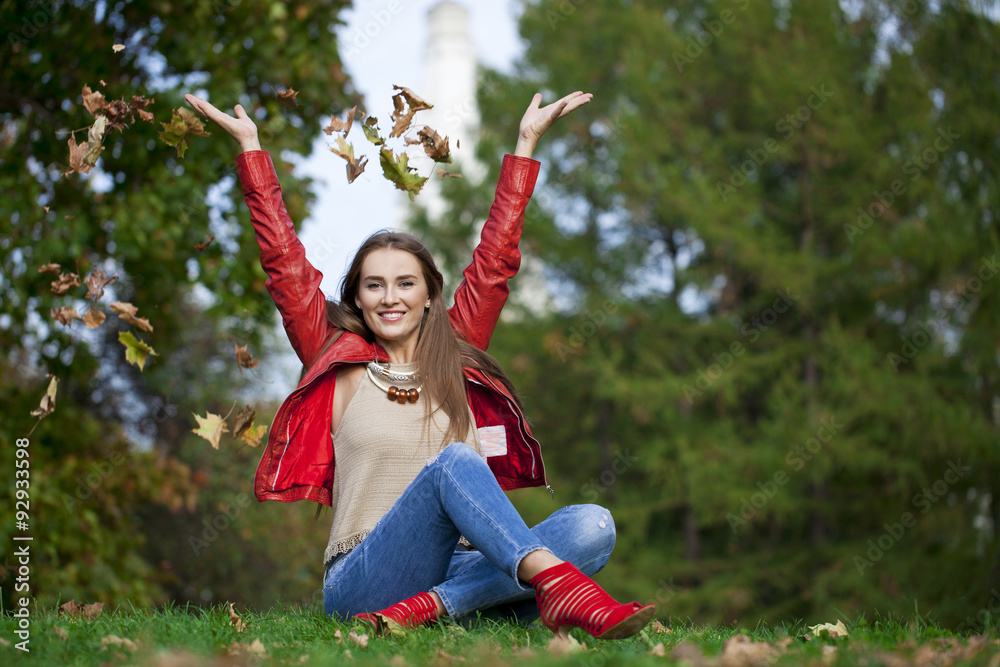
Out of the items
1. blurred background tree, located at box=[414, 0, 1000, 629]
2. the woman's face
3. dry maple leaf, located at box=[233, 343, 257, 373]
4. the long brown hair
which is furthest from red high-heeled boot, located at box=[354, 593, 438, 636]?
blurred background tree, located at box=[414, 0, 1000, 629]

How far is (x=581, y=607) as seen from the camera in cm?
224

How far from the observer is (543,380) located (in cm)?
1395

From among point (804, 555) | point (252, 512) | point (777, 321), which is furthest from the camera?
point (777, 321)

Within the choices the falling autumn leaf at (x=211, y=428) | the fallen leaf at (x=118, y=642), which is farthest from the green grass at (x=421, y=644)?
the falling autumn leaf at (x=211, y=428)

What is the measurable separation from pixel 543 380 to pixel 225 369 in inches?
219

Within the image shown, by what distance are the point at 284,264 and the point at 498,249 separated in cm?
74

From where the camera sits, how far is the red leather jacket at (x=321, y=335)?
9.41 ft

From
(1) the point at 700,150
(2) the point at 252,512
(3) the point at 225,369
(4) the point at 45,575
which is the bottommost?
(2) the point at 252,512

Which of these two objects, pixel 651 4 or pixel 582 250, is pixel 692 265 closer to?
pixel 582 250

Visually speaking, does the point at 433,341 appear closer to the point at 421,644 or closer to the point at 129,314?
the point at 421,644

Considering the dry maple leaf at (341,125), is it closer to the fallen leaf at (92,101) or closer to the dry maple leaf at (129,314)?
the fallen leaf at (92,101)

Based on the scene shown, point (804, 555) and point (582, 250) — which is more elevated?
point (582, 250)

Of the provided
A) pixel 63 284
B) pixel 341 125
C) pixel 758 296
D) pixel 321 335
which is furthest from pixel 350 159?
pixel 758 296

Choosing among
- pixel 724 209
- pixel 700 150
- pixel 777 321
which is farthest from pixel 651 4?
pixel 777 321
